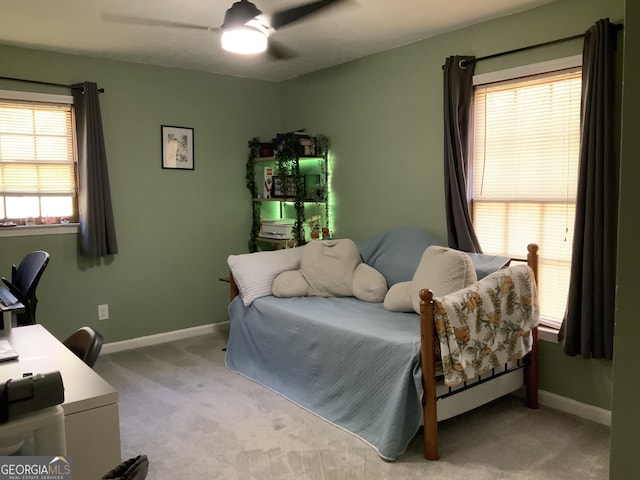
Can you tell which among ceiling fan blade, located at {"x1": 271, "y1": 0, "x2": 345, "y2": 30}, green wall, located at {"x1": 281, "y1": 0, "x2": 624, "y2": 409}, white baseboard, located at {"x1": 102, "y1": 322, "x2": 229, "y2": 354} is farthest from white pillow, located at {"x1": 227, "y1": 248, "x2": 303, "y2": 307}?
ceiling fan blade, located at {"x1": 271, "y1": 0, "x2": 345, "y2": 30}

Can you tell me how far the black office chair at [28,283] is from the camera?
3.02 meters

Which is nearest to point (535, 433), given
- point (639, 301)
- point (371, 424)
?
point (371, 424)

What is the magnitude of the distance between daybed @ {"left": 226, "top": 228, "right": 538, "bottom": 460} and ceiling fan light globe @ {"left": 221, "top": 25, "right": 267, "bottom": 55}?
1.49 metres

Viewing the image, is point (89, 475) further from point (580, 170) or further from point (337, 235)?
point (337, 235)

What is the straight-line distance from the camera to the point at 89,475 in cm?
147

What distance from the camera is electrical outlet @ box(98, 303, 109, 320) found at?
4.23 metres

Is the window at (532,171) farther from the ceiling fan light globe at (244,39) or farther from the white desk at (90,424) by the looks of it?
the white desk at (90,424)

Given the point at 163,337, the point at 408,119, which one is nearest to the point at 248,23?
the point at 408,119

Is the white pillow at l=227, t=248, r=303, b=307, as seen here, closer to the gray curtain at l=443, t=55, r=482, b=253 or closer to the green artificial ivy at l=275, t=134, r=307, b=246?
the green artificial ivy at l=275, t=134, r=307, b=246

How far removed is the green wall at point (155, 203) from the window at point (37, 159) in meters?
0.14

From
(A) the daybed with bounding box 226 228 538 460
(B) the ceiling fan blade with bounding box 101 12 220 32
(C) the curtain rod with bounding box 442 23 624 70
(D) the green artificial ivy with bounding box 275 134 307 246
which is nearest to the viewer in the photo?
(A) the daybed with bounding box 226 228 538 460

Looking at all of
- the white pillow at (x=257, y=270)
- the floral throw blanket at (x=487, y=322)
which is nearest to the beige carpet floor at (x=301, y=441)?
the floral throw blanket at (x=487, y=322)

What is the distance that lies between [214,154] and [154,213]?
78cm

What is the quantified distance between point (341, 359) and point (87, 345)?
1435mm
